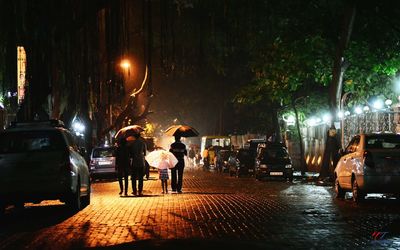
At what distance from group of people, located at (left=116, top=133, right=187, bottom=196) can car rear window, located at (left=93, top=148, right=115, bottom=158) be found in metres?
12.9

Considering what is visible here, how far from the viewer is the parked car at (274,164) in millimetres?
33312

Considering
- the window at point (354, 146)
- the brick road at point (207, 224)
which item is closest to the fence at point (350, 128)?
the window at point (354, 146)

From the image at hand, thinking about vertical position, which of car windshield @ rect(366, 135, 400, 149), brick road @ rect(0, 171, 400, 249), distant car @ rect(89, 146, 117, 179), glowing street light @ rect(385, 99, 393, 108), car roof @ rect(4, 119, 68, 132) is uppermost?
glowing street light @ rect(385, 99, 393, 108)

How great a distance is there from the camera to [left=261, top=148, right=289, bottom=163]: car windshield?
33.9 m

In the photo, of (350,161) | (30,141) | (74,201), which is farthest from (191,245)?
(350,161)

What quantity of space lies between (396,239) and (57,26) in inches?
583

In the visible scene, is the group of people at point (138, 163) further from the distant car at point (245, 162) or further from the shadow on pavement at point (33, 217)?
the distant car at point (245, 162)

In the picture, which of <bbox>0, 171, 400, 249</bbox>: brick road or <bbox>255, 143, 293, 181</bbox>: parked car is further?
<bbox>255, 143, 293, 181</bbox>: parked car

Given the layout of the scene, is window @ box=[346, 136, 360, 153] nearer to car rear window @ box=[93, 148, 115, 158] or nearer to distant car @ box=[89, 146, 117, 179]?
distant car @ box=[89, 146, 117, 179]

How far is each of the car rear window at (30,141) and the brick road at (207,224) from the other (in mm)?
1605

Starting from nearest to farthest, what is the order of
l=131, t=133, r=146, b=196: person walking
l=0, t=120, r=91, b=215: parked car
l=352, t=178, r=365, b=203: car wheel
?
l=0, t=120, r=91, b=215: parked car
l=352, t=178, r=365, b=203: car wheel
l=131, t=133, r=146, b=196: person walking

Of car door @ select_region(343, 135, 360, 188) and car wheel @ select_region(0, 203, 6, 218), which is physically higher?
car door @ select_region(343, 135, 360, 188)

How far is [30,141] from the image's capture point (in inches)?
658

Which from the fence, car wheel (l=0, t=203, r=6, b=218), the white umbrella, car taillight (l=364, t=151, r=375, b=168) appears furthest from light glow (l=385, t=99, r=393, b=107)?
car wheel (l=0, t=203, r=6, b=218)
